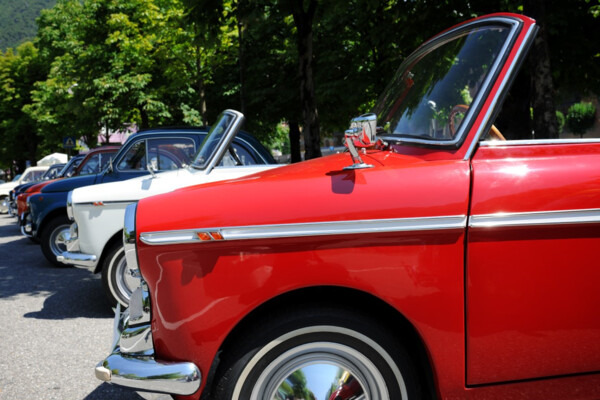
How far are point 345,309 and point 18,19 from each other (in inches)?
8054

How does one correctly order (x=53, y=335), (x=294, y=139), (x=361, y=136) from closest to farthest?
(x=361, y=136) < (x=53, y=335) < (x=294, y=139)

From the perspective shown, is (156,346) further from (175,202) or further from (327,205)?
(327,205)

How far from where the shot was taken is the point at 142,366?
2.43m

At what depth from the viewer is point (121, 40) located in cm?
2639

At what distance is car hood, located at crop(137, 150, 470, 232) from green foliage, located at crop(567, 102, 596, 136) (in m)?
53.9

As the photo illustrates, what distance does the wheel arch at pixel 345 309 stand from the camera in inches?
95.3

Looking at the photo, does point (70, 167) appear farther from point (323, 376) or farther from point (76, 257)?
point (323, 376)

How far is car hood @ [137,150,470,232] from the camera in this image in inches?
92.7

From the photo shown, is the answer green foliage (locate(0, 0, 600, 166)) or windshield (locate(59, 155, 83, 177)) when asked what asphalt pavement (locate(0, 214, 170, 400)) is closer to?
windshield (locate(59, 155, 83, 177))

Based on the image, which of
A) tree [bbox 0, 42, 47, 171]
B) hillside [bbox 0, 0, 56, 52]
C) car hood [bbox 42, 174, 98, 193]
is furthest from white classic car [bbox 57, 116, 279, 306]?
hillside [bbox 0, 0, 56, 52]

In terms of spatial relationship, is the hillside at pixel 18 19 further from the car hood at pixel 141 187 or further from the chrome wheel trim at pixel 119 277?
the chrome wheel trim at pixel 119 277

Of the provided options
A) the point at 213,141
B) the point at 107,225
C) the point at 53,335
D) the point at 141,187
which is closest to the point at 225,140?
the point at 213,141

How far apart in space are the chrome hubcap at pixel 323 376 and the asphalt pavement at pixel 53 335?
2.15 feet

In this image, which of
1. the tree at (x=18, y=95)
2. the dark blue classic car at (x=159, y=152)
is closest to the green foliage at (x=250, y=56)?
the dark blue classic car at (x=159, y=152)
